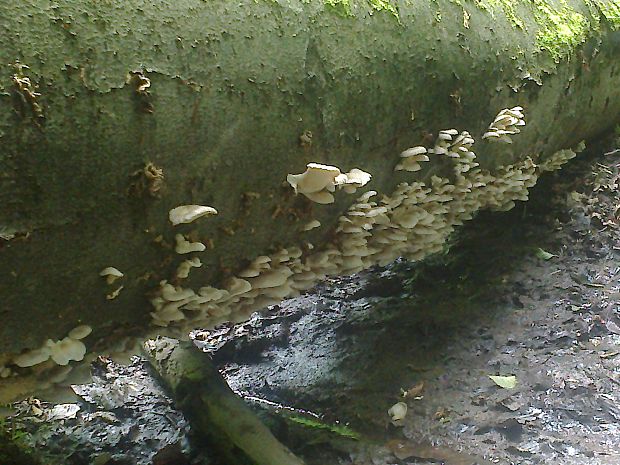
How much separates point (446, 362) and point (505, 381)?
29 centimetres

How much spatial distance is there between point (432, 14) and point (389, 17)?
10.2 inches

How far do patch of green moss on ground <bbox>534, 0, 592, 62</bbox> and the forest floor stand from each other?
892 mm

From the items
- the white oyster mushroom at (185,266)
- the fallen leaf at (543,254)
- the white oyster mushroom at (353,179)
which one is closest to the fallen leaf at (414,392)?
the fallen leaf at (543,254)

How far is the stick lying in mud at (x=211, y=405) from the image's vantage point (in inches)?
83.9

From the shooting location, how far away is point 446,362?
2.78 metres

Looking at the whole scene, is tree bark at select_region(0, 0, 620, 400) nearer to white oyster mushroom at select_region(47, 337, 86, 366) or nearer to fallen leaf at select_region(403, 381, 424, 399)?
white oyster mushroom at select_region(47, 337, 86, 366)

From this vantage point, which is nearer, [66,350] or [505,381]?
[66,350]

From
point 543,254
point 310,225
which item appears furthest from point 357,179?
point 543,254

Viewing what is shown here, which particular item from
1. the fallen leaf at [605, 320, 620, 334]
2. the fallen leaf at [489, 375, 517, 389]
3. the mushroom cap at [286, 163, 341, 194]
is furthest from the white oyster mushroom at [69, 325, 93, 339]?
the fallen leaf at [605, 320, 620, 334]

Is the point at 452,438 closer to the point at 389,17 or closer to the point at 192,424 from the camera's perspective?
the point at 192,424

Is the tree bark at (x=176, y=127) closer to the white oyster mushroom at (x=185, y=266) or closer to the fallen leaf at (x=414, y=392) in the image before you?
the white oyster mushroom at (x=185, y=266)

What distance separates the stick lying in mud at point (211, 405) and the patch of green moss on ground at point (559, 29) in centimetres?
200

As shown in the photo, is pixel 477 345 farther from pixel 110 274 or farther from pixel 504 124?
pixel 110 274

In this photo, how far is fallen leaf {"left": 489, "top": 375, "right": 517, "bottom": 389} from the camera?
2.57m
